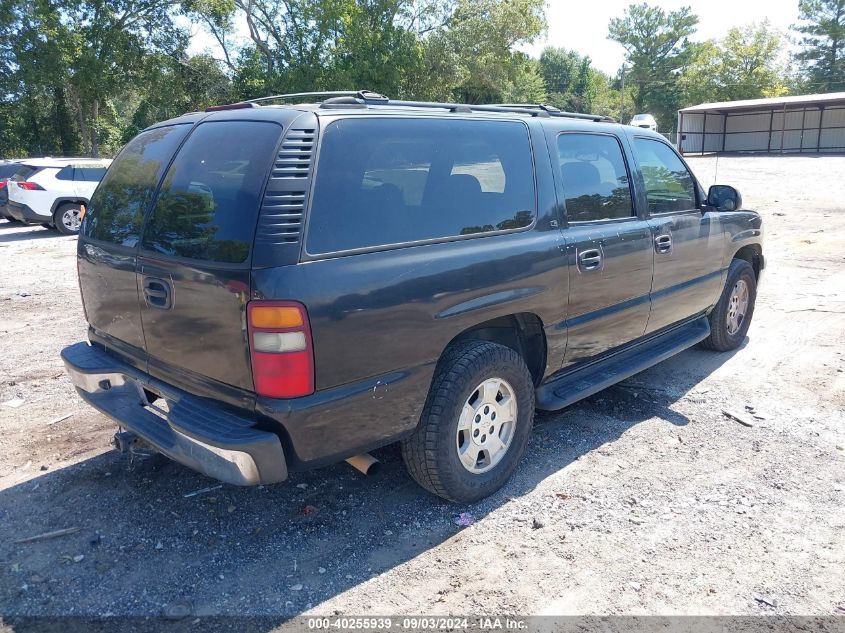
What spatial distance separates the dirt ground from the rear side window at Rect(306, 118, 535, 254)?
4.76ft

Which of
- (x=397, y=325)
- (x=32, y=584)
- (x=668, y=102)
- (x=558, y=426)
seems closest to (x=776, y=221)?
(x=558, y=426)

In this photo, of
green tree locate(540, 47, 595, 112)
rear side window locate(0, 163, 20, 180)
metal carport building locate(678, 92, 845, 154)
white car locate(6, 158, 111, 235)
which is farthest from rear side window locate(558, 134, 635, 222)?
green tree locate(540, 47, 595, 112)

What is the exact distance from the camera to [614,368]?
14.4 ft

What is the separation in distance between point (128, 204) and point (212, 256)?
3.08 ft

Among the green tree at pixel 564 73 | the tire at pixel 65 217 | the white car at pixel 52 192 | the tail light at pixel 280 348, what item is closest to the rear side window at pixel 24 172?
the white car at pixel 52 192

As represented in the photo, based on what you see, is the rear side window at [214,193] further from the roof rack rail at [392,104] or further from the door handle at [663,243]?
the door handle at [663,243]

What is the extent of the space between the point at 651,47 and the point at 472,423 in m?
76.9

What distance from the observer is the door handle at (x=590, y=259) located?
12.7 feet

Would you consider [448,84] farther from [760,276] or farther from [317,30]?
[760,276]

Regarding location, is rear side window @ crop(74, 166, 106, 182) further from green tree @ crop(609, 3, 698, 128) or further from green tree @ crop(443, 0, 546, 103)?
green tree @ crop(609, 3, 698, 128)

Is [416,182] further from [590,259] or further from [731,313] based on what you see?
[731,313]

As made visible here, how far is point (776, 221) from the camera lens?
14.2 m

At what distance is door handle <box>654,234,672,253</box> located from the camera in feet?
14.8

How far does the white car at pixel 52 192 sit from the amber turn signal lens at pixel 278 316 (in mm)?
13418
